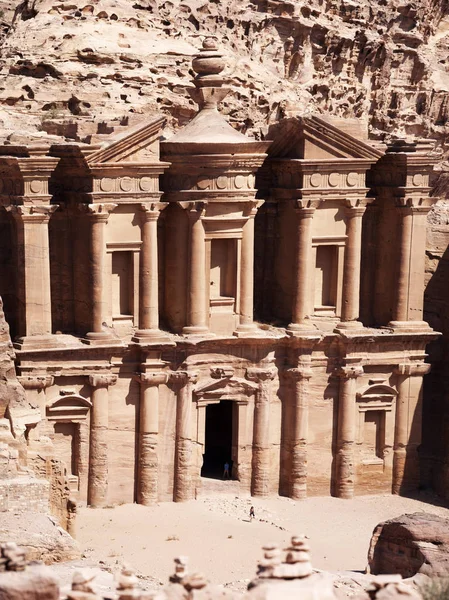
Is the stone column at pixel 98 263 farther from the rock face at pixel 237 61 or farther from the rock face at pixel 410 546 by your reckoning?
the rock face at pixel 410 546

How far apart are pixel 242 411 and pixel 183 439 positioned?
1.82m

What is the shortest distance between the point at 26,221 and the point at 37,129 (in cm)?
352

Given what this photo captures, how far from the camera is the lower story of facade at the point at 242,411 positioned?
40.8 m

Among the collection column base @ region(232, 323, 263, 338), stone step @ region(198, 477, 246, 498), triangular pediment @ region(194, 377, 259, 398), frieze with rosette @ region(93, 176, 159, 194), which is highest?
frieze with rosette @ region(93, 176, 159, 194)

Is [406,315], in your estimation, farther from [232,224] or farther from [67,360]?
[67,360]

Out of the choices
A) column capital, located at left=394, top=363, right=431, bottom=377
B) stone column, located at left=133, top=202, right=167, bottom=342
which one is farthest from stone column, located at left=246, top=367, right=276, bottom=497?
column capital, located at left=394, top=363, right=431, bottom=377

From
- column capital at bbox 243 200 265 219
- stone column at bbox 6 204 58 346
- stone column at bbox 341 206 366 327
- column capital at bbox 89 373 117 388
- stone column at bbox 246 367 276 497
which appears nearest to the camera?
stone column at bbox 6 204 58 346

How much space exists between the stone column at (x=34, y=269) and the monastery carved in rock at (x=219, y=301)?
0.12 ft

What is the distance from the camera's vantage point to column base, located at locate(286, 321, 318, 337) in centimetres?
4278

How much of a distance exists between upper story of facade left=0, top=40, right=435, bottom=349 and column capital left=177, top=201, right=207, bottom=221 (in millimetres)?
32

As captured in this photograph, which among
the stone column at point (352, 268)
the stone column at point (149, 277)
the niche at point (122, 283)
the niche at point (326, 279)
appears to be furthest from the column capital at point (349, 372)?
the niche at point (122, 283)

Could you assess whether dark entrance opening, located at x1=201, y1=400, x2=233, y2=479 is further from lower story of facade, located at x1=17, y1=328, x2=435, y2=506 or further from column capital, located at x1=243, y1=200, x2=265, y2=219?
column capital, located at x1=243, y1=200, x2=265, y2=219

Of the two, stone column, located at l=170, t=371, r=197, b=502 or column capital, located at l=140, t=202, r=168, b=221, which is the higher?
column capital, located at l=140, t=202, r=168, b=221

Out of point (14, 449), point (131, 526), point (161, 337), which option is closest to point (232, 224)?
point (161, 337)
